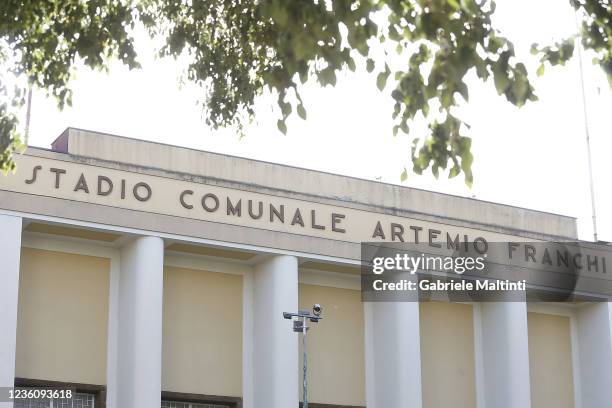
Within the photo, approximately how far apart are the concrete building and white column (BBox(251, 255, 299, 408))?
1.9 inches

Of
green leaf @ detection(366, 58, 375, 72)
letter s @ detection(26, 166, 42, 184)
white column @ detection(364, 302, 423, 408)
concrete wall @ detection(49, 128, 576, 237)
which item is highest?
concrete wall @ detection(49, 128, 576, 237)

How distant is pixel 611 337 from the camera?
3269 cm

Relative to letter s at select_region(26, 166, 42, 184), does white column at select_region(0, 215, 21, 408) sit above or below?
below

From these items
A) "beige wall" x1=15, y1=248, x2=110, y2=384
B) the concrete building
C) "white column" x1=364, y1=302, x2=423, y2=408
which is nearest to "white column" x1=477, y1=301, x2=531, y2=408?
the concrete building

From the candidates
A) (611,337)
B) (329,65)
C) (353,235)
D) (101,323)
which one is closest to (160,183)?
(101,323)

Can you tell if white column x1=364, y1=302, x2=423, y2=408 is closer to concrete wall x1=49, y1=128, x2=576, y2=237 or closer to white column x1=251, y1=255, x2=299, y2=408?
concrete wall x1=49, y1=128, x2=576, y2=237

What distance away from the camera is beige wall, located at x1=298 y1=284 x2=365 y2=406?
2827 cm

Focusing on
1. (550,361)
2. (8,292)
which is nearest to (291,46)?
(8,292)

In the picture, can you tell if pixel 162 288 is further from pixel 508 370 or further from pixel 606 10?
pixel 606 10

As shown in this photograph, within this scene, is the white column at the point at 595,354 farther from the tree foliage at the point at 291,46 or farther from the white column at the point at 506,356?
the tree foliage at the point at 291,46

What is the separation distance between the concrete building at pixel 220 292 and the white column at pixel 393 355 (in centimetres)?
4

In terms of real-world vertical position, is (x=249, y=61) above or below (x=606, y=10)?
above

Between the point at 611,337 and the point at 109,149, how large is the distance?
51.5ft

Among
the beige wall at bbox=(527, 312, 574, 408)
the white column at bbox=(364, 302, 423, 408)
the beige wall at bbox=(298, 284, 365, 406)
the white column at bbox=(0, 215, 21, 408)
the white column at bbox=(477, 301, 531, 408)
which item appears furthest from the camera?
the beige wall at bbox=(527, 312, 574, 408)
